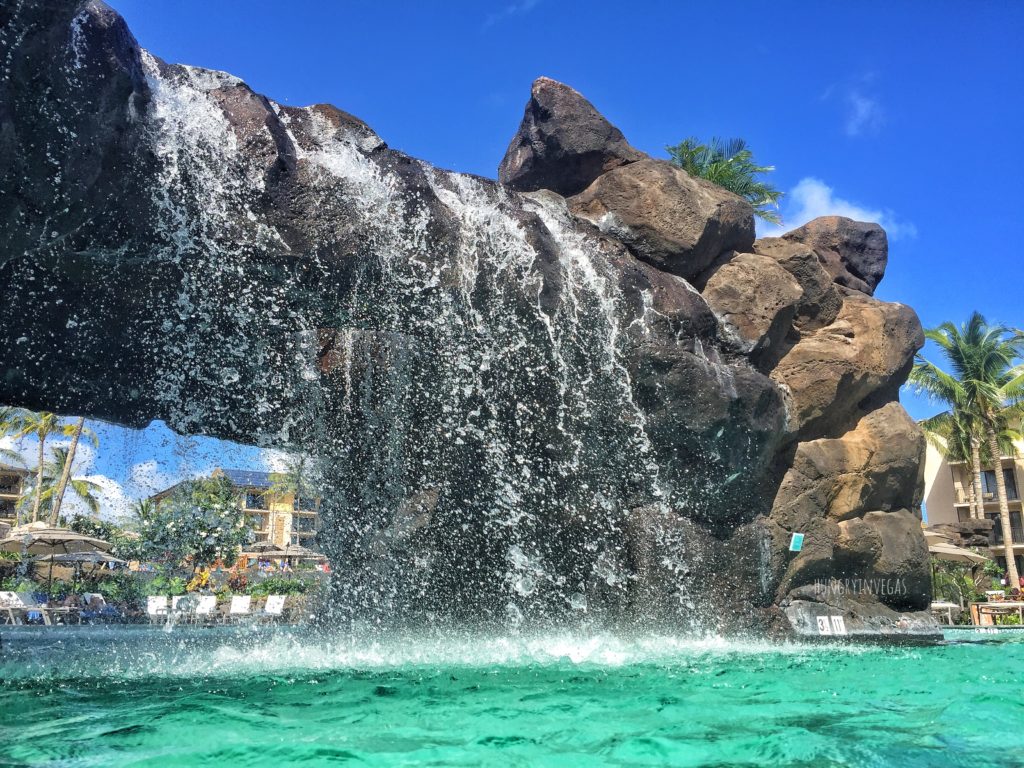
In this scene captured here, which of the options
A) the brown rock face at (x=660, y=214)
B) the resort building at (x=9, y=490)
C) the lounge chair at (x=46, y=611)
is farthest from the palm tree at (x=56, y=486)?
the brown rock face at (x=660, y=214)

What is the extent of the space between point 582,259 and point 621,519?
3.38 meters

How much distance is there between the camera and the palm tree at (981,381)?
34.9 meters

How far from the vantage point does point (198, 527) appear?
3047 cm

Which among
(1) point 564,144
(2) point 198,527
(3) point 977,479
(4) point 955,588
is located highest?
(1) point 564,144

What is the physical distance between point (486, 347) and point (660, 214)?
3.32 meters

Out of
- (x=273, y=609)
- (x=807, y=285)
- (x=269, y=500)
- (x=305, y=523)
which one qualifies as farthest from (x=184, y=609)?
(x=269, y=500)

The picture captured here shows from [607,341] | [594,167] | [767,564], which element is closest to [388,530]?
[607,341]

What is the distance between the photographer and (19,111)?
20.0ft

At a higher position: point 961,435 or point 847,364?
point 961,435

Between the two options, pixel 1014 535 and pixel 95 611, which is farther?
pixel 1014 535

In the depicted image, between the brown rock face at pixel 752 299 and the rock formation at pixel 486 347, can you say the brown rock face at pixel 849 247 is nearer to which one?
the rock formation at pixel 486 347

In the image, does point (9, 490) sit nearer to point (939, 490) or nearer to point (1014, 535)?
point (939, 490)

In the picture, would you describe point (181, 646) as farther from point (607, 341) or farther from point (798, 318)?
point (798, 318)

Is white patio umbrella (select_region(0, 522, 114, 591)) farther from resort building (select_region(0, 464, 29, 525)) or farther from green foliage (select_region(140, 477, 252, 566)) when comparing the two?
resort building (select_region(0, 464, 29, 525))
